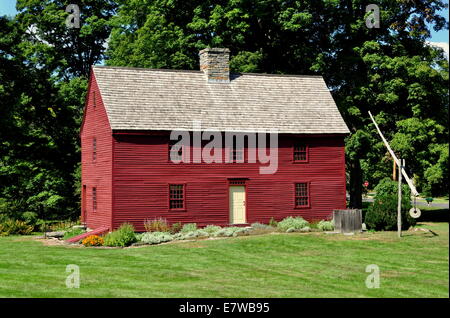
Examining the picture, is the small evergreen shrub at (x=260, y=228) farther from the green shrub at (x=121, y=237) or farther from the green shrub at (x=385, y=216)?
the green shrub at (x=121, y=237)

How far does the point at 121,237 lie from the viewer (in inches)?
1183

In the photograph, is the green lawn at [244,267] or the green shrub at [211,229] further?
the green shrub at [211,229]

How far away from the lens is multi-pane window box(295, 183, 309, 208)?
3616 centimetres

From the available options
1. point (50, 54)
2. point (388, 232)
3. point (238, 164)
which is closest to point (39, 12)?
point (50, 54)

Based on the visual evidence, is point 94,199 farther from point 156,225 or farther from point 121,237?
point 121,237

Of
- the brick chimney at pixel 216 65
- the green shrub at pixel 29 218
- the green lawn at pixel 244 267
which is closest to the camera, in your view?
the green lawn at pixel 244 267

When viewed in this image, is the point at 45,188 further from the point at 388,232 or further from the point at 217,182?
the point at 388,232

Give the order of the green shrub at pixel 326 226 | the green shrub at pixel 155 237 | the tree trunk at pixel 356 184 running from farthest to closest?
the tree trunk at pixel 356 184 < the green shrub at pixel 326 226 < the green shrub at pixel 155 237

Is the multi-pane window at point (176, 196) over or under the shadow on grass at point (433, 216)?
over

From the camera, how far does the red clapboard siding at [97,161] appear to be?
3331 cm

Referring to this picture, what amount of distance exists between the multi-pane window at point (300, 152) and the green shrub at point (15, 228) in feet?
51.2

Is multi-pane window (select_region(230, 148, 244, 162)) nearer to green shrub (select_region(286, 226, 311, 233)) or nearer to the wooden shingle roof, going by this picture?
the wooden shingle roof

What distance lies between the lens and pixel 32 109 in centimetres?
4378

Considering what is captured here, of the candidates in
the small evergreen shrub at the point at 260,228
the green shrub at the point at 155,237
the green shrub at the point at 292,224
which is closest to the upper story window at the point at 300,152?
the green shrub at the point at 292,224
